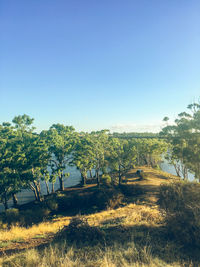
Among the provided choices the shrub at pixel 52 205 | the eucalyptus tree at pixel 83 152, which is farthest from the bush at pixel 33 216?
the eucalyptus tree at pixel 83 152

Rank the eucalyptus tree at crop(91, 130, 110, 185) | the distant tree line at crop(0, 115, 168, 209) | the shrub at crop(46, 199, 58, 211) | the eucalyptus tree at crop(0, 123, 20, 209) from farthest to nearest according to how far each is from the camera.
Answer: the eucalyptus tree at crop(91, 130, 110, 185), the shrub at crop(46, 199, 58, 211), the distant tree line at crop(0, 115, 168, 209), the eucalyptus tree at crop(0, 123, 20, 209)

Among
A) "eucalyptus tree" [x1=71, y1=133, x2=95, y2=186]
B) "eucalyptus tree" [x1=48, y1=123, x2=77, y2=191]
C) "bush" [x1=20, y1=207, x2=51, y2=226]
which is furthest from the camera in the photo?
"eucalyptus tree" [x1=71, y1=133, x2=95, y2=186]

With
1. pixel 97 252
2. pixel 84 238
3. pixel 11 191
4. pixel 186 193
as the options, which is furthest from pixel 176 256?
pixel 11 191

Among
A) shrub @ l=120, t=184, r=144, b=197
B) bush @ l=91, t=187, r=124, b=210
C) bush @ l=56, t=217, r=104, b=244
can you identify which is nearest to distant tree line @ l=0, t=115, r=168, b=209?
shrub @ l=120, t=184, r=144, b=197

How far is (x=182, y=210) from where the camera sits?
9.67m

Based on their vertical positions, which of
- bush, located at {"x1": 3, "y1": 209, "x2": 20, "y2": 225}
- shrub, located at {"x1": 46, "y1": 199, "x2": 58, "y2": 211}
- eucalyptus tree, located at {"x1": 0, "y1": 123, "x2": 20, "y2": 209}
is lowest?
shrub, located at {"x1": 46, "y1": 199, "x2": 58, "y2": 211}

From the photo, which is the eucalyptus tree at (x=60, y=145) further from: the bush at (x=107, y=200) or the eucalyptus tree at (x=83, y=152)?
the bush at (x=107, y=200)

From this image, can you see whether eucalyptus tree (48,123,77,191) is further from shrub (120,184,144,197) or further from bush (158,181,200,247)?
bush (158,181,200,247)

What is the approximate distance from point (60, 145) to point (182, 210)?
29024 mm

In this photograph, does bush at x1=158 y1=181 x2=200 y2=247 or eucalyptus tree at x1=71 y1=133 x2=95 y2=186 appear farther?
eucalyptus tree at x1=71 y1=133 x2=95 y2=186

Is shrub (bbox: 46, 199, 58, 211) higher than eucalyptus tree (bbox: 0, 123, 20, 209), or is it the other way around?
eucalyptus tree (bbox: 0, 123, 20, 209)

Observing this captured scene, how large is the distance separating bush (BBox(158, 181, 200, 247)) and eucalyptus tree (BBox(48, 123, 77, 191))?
23519 mm

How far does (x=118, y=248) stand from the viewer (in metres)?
7.98

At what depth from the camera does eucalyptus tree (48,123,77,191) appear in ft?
112
